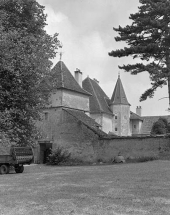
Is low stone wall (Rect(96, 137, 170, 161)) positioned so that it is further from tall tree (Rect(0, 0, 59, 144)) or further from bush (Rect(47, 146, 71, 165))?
Result: tall tree (Rect(0, 0, 59, 144))

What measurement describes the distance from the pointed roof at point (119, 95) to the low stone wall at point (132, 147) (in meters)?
16.0

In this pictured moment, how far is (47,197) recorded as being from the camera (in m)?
9.05

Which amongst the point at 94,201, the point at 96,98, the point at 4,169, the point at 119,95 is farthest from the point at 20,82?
the point at 119,95

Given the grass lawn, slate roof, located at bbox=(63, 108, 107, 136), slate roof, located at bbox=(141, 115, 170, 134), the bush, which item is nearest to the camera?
the grass lawn

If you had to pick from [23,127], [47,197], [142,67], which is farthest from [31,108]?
[142,67]

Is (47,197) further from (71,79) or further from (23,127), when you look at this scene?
(71,79)

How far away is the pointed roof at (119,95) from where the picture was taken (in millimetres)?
43469

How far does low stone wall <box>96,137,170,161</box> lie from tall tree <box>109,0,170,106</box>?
151 inches

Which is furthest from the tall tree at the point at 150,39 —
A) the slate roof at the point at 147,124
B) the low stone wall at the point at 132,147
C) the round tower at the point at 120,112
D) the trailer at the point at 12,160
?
the slate roof at the point at 147,124

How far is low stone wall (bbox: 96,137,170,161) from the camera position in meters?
25.4

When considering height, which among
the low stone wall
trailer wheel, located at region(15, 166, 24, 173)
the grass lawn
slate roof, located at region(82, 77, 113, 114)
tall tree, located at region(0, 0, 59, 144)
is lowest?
trailer wheel, located at region(15, 166, 24, 173)

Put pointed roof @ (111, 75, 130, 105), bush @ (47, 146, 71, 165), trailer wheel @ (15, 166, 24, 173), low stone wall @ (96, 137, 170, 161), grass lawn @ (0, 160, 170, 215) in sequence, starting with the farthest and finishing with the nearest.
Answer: pointed roof @ (111, 75, 130, 105), bush @ (47, 146, 71, 165), low stone wall @ (96, 137, 170, 161), trailer wheel @ (15, 166, 24, 173), grass lawn @ (0, 160, 170, 215)

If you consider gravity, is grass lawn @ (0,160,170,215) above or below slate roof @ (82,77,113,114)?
below

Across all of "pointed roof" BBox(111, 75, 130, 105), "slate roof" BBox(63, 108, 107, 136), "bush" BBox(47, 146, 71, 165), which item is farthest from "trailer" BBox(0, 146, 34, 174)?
"pointed roof" BBox(111, 75, 130, 105)
